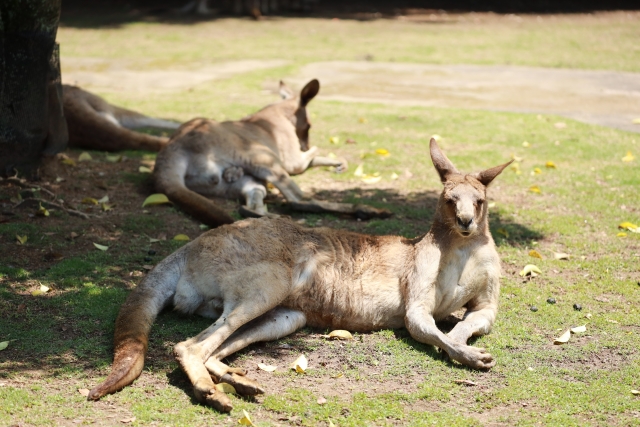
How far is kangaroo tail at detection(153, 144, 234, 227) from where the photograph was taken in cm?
689

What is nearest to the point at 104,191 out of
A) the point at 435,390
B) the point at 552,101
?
the point at 435,390

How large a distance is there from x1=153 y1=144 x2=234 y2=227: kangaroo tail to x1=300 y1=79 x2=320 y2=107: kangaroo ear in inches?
76.8

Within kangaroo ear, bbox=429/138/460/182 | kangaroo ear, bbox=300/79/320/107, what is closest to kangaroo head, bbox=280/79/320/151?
kangaroo ear, bbox=300/79/320/107

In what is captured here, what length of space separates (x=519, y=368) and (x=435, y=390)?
631mm

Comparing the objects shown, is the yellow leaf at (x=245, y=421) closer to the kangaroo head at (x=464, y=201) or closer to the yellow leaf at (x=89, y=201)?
the kangaroo head at (x=464, y=201)

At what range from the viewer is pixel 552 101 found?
12.7 m

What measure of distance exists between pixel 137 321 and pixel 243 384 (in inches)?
32.8

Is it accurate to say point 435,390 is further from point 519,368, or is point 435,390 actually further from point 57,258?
point 57,258

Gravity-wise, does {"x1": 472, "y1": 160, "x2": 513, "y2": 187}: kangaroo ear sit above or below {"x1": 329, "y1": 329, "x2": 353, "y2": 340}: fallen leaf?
above

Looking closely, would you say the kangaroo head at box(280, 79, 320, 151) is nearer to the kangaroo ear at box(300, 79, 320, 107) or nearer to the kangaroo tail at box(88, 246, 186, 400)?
the kangaroo ear at box(300, 79, 320, 107)

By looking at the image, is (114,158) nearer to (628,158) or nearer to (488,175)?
(488,175)

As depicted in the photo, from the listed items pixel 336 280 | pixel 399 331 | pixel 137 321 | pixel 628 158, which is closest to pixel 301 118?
pixel 628 158

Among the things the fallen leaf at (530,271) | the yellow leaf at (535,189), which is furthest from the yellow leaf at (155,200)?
the yellow leaf at (535,189)

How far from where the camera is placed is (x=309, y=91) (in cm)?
923
